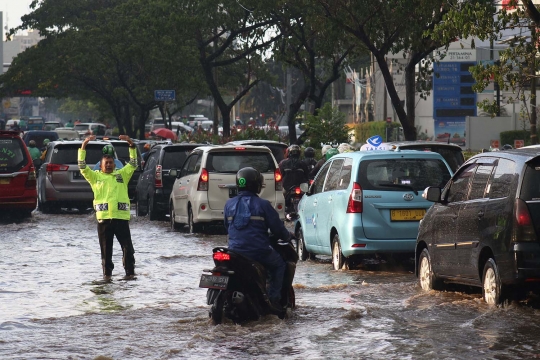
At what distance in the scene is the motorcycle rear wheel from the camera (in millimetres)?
10001

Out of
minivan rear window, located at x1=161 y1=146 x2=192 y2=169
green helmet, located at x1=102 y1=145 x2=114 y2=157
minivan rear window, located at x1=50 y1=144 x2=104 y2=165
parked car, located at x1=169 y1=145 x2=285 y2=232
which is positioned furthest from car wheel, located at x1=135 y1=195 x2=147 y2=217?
green helmet, located at x1=102 y1=145 x2=114 y2=157

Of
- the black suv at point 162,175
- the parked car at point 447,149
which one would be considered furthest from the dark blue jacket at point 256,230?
the black suv at point 162,175

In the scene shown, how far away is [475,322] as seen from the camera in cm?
1013

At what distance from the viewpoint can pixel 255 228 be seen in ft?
33.5

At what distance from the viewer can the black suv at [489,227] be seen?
10.2 metres

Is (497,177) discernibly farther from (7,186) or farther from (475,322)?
(7,186)

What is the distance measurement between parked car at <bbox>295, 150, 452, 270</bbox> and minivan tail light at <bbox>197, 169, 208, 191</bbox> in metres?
6.44

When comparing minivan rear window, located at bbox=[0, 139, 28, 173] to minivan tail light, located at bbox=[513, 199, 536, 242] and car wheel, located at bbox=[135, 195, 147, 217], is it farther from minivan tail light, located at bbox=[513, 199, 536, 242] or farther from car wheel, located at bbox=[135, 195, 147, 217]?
minivan tail light, located at bbox=[513, 199, 536, 242]

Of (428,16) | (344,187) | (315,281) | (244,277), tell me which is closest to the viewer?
(244,277)

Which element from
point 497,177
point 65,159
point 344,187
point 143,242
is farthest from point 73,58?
point 497,177

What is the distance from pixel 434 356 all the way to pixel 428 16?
19.0 metres

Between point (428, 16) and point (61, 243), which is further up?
point (428, 16)

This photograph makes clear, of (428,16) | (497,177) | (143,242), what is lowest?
(143,242)

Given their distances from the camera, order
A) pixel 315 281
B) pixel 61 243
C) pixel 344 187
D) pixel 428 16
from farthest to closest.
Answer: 1. pixel 428 16
2. pixel 61 243
3. pixel 344 187
4. pixel 315 281
